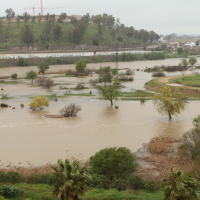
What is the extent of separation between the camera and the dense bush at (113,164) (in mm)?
14477

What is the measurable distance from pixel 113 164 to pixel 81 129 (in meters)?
9.85

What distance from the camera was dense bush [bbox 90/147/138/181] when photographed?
47.5 feet

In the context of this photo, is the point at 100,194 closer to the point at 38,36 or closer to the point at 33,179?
the point at 33,179

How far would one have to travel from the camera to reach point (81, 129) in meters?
24.2

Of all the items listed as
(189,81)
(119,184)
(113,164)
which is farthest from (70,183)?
(189,81)

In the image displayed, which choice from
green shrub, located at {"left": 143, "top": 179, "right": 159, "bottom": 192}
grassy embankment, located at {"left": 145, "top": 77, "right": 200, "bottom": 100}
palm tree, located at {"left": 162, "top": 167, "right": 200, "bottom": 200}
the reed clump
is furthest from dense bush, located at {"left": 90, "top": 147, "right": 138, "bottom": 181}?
grassy embankment, located at {"left": 145, "top": 77, "right": 200, "bottom": 100}

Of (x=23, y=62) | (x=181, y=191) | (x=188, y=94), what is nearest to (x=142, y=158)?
(x=181, y=191)

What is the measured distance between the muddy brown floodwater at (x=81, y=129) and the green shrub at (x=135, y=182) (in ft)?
16.7

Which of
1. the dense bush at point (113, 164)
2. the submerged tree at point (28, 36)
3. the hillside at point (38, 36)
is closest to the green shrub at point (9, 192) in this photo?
the dense bush at point (113, 164)

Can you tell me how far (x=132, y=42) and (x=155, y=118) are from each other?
336 feet

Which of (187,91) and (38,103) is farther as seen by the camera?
(187,91)

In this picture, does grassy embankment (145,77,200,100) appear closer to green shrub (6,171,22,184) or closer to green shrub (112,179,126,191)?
green shrub (112,179,126,191)

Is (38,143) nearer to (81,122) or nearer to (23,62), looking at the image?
(81,122)

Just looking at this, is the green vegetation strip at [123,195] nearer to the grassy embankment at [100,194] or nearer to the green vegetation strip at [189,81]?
the grassy embankment at [100,194]
